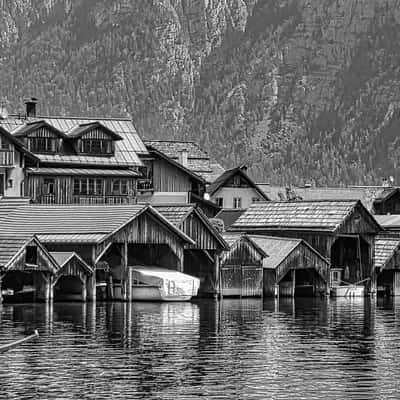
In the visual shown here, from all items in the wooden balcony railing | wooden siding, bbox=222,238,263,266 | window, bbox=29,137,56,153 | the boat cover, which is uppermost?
window, bbox=29,137,56,153

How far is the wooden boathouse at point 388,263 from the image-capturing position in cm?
12762

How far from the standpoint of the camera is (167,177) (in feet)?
477

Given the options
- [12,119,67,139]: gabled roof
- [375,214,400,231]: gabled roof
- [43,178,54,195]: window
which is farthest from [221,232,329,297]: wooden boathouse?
[375,214,400,231]: gabled roof

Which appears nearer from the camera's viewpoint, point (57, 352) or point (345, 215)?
point (57, 352)

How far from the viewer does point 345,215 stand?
121 m

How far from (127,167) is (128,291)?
1312 inches

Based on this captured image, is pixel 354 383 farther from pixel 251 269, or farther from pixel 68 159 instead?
pixel 68 159

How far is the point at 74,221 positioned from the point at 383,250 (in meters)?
34.6

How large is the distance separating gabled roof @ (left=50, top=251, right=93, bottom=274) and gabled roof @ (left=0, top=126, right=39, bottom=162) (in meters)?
25.6

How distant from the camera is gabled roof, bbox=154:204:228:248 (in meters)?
109

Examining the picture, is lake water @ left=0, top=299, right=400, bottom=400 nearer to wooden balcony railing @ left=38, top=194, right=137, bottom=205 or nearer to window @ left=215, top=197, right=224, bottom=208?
wooden balcony railing @ left=38, top=194, right=137, bottom=205

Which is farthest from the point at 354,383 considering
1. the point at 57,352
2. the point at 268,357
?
the point at 57,352

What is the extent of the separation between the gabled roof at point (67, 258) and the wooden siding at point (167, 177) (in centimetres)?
4421

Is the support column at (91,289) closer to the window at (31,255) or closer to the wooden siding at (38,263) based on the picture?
the wooden siding at (38,263)
